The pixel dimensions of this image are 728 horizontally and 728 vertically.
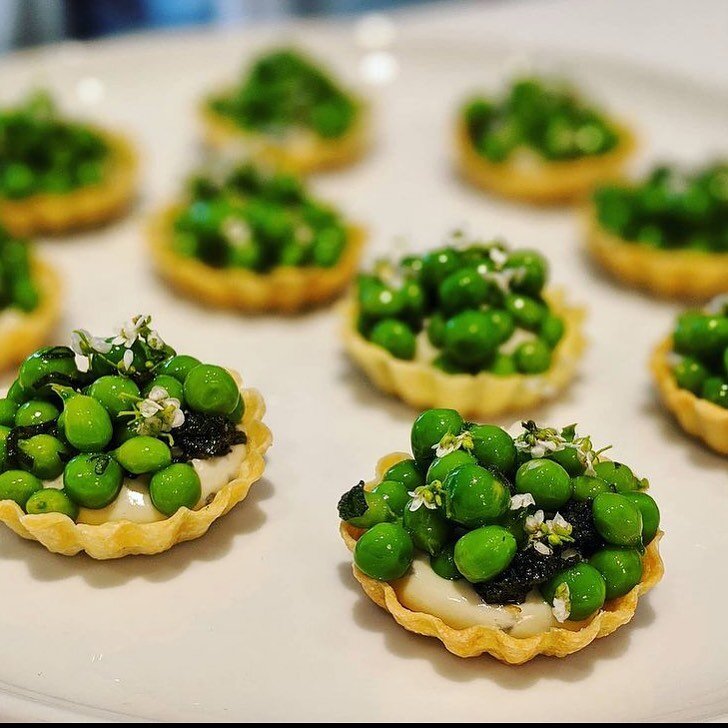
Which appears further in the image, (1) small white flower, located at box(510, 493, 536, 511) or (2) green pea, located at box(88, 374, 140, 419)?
(2) green pea, located at box(88, 374, 140, 419)

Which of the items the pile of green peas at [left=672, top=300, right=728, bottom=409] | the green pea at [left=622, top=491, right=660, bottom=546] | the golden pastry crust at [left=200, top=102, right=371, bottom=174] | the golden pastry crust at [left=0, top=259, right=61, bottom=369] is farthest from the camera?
the golden pastry crust at [left=200, top=102, right=371, bottom=174]

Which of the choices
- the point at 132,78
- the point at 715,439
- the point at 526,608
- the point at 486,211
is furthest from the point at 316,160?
the point at 526,608

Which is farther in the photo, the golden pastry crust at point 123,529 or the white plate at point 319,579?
the golden pastry crust at point 123,529

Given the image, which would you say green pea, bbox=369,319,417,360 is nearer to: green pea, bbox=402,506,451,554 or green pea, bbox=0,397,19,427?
green pea, bbox=402,506,451,554

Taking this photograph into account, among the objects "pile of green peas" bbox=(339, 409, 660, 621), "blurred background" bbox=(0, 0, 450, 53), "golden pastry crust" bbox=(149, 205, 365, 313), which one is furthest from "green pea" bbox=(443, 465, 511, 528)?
"blurred background" bbox=(0, 0, 450, 53)

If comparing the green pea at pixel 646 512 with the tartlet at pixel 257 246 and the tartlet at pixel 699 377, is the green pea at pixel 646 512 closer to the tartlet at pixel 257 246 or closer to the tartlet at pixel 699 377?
the tartlet at pixel 699 377

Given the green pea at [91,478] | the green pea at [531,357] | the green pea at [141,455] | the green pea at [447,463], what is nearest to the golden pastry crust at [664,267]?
the green pea at [531,357]

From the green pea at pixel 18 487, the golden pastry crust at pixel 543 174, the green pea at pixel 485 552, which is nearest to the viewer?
the green pea at pixel 485 552

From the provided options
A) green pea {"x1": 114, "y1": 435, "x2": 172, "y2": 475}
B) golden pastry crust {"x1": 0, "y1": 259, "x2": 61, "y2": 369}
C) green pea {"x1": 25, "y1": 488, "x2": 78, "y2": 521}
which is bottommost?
golden pastry crust {"x1": 0, "y1": 259, "x2": 61, "y2": 369}

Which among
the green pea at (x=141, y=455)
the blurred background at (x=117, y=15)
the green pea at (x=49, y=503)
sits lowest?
the blurred background at (x=117, y=15)
